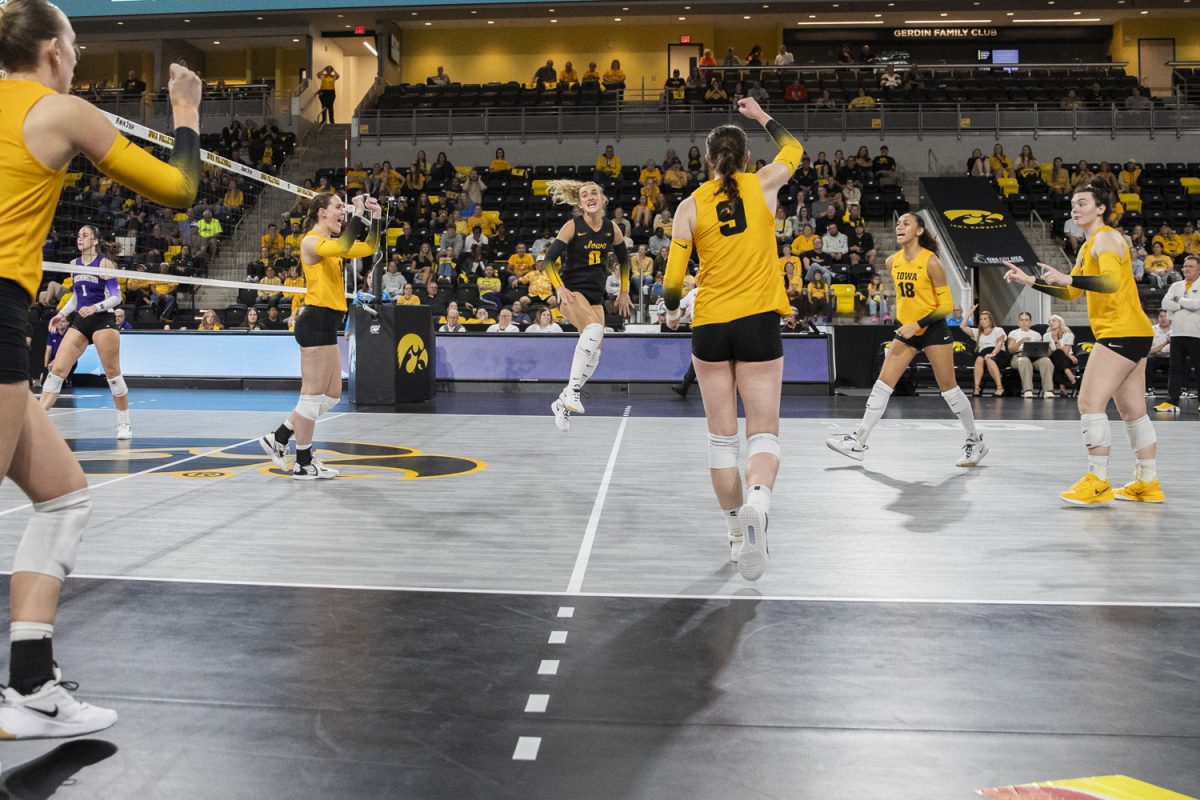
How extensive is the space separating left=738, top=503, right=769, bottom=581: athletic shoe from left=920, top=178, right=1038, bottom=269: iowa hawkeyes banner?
16.6m

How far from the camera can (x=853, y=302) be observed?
66.3ft

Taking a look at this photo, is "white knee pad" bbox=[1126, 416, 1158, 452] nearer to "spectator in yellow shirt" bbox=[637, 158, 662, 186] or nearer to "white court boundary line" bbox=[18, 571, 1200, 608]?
"white court boundary line" bbox=[18, 571, 1200, 608]

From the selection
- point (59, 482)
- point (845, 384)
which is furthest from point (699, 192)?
point (845, 384)

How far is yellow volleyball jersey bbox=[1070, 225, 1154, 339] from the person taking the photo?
6.49 meters

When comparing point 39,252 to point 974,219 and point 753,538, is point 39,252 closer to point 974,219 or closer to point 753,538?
point 753,538

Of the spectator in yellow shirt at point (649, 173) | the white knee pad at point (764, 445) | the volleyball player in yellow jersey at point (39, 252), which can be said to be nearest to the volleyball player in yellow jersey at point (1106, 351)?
the white knee pad at point (764, 445)

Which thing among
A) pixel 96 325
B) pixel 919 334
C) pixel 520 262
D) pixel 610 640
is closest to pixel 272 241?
pixel 520 262

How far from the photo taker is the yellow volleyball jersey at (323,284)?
7.46m

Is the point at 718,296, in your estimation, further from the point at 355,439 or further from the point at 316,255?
the point at 355,439

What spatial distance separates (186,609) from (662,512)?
9.58 ft

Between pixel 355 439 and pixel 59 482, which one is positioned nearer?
pixel 59 482

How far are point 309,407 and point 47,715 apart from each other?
464 cm

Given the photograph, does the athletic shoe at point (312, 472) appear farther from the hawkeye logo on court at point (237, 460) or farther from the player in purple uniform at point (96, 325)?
the player in purple uniform at point (96, 325)

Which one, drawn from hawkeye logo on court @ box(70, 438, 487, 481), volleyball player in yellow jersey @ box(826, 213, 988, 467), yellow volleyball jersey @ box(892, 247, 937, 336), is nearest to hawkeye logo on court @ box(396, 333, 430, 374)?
hawkeye logo on court @ box(70, 438, 487, 481)
